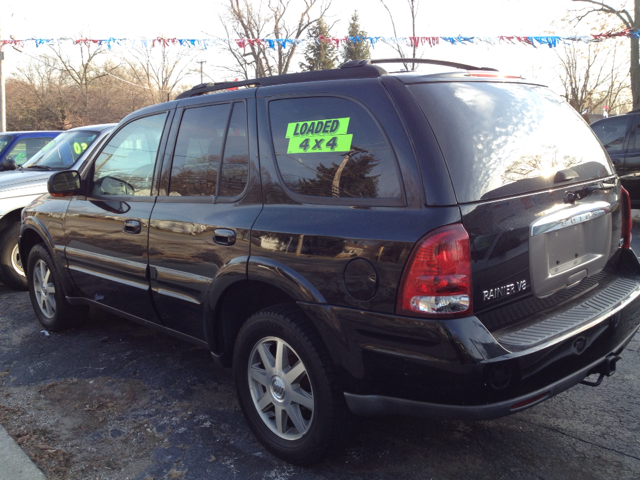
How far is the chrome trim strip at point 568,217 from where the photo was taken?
93.6 inches

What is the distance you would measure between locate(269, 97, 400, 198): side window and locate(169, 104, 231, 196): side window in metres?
0.45

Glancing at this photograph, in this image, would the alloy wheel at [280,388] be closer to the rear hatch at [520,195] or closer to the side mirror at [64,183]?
the rear hatch at [520,195]

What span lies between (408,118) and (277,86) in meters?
0.90

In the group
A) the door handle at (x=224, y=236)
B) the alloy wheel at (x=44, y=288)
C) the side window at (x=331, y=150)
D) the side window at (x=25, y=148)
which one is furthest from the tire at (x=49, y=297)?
the side window at (x=25, y=148)

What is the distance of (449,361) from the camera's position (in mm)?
2094

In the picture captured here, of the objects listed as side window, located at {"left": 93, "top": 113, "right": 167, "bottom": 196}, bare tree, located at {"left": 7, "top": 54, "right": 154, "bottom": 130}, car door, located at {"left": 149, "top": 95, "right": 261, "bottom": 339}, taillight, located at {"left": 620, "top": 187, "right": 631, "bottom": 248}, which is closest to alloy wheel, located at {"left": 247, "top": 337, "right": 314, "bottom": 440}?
car door, located at {"left": 149, "top": 95, "right": 261, "bottom": 339}

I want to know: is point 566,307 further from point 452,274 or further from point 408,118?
point 408,118

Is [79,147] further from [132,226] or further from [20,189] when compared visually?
[132,226]

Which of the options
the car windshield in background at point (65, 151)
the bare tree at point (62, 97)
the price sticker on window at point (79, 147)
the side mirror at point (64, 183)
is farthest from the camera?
the bare tree at point (62, 97)

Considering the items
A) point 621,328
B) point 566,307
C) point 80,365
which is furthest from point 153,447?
point 621,328

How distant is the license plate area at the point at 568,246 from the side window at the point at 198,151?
1.70 m

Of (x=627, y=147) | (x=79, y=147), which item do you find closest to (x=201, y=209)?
(x=79, y=147)

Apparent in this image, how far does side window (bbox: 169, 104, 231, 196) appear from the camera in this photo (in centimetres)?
314

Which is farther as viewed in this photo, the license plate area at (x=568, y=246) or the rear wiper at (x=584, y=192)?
the rear wiper at (x=584, y=192)
